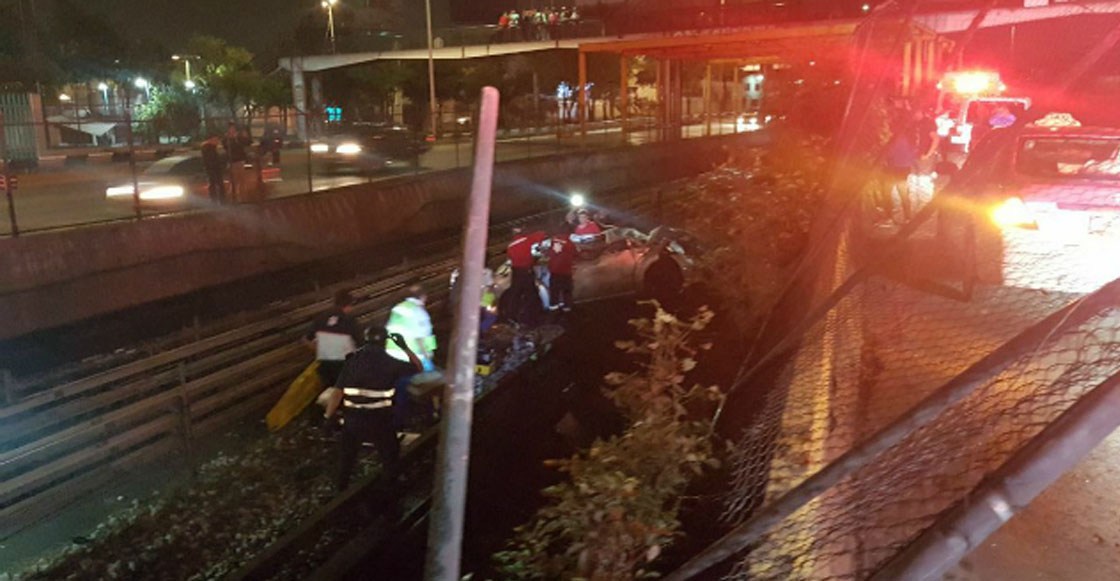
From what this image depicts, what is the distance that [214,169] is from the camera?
56.1 ft

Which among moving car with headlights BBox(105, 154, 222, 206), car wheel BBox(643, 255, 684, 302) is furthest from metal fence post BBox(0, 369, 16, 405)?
moving car with headlights BBox(105, 154, 222, 206)

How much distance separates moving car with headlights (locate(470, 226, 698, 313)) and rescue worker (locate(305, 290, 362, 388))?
4.40 meters

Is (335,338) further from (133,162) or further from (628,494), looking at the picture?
(133,162)

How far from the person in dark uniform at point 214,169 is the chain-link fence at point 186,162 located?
0.06 metres

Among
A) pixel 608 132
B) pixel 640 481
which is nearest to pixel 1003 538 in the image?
A: pixel 640 481

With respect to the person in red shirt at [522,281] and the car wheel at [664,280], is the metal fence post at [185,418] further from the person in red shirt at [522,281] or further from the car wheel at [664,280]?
the car wheel at [664,280]

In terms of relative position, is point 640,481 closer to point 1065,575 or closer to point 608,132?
point 1065,575

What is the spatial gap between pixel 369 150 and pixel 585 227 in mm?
15869

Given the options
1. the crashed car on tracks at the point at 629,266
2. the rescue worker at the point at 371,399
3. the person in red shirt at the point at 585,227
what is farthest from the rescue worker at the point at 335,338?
the person in red shirt at the point at 585,227

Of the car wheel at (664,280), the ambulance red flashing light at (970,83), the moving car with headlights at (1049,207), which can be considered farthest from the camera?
the ambulance red flashing light at (970,83)

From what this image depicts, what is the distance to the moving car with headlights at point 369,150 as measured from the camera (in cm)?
2545

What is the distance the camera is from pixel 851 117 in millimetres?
10523

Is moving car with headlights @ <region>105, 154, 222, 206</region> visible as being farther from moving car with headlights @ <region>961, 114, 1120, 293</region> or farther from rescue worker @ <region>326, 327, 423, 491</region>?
moving car with headlights @ <region>961, 114, 1120, 293</region>

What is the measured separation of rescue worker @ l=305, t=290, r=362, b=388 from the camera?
8.38 m
